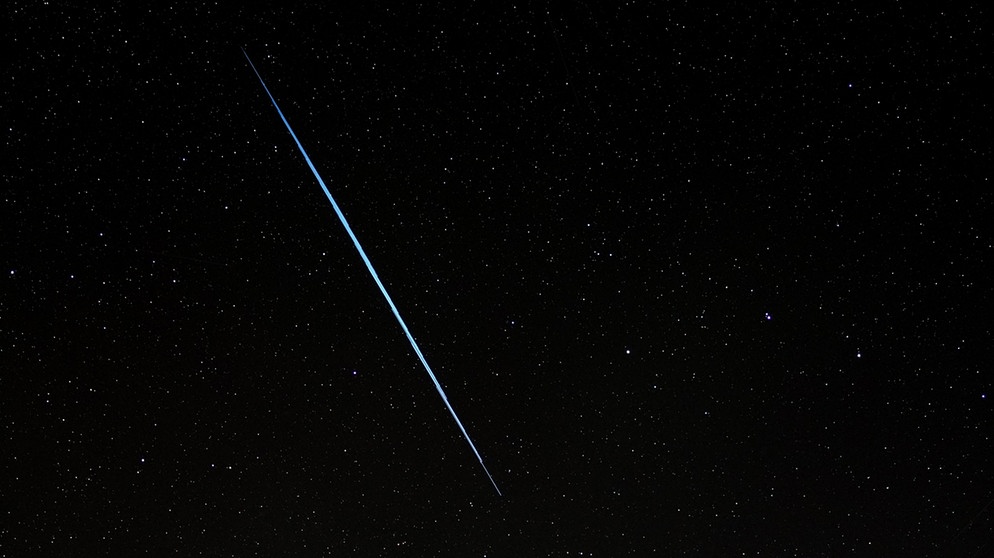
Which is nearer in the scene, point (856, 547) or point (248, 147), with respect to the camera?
point (248, 147)

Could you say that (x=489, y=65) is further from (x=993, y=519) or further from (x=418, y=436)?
(x=993, y=519)

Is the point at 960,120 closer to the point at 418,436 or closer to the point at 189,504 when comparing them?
the point at 418,436

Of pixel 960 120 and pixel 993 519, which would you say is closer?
pixel 960 120

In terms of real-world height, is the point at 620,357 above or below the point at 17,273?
below

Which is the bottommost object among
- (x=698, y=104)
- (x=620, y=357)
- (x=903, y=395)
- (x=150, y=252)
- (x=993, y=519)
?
(x=993, y=519)

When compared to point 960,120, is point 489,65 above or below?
above

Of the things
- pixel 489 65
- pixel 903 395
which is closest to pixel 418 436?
pixel 489 65

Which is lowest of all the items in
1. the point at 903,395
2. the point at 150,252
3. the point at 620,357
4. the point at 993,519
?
the point at 993,519

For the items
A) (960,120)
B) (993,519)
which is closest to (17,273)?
(960,120)
